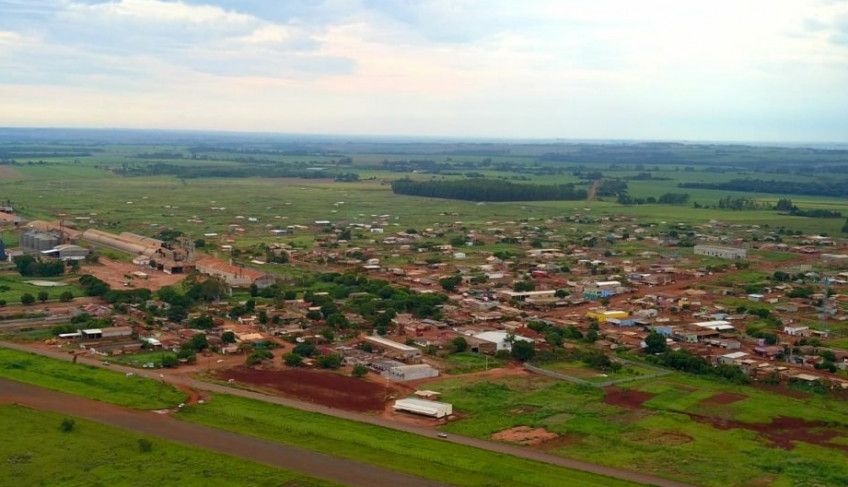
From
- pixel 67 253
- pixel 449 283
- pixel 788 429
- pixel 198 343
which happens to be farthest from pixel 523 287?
pixel 67 253

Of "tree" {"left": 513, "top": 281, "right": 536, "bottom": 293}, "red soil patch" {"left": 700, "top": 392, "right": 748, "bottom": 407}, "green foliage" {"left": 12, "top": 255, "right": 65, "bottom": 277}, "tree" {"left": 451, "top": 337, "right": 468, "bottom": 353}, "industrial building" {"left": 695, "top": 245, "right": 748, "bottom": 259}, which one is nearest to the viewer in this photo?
"red soil patch" {"left": 700, "top": 392, "right": 748, "bottom": 407}

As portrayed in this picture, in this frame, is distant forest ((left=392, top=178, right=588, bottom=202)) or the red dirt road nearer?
the red dirt road

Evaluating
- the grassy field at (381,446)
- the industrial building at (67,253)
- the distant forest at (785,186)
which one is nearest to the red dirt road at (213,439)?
the grassy field at (381,446)

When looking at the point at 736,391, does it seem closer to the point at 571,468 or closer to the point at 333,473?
the point at 571,468

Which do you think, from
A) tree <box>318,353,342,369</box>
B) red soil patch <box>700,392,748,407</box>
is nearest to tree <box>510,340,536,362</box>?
tree <box>318,353,342,369</box>

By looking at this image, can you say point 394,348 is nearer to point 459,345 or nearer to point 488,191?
point 459,345

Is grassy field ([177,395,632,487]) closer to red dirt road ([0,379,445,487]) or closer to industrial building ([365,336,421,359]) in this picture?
red dirt road ([0,379,445,487])

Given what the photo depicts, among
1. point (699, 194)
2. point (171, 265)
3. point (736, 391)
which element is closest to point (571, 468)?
point (736, 391)

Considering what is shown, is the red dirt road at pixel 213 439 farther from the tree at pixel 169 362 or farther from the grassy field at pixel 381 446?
the tree at pixel 169 362
